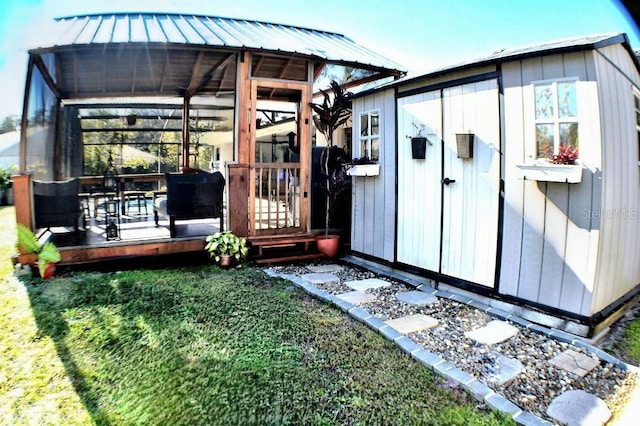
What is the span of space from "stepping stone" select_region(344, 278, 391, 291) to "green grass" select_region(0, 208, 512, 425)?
694 millimetres

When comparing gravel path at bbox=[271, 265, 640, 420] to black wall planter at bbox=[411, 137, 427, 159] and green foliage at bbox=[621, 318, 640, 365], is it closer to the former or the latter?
green foliage at bbox=[621, 318, 640, 365]

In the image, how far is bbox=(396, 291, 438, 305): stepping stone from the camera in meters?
3.84

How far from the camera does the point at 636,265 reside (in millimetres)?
4008

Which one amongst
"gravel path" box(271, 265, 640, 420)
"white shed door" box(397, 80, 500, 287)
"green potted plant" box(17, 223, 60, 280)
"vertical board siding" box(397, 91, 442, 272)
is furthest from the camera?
"green potted plant" box(17, 223, 60, 280)

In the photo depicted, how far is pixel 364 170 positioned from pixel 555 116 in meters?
2.35

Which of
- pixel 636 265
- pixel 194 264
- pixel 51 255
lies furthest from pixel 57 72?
pixel 636 265

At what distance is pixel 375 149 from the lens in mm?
5059

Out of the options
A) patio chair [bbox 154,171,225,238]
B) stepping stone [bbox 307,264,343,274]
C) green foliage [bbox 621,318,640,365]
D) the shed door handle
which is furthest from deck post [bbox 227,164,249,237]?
green foliage [bbox 621,318,640,365]

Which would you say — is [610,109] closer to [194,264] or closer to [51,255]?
[194,264]

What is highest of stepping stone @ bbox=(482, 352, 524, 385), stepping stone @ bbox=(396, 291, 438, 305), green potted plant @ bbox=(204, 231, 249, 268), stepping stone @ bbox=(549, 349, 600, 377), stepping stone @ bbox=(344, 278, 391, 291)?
green potted plant @ bbox=(204, 231, 249, 268)

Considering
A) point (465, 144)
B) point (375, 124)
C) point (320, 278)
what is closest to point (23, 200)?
point (320, 278)

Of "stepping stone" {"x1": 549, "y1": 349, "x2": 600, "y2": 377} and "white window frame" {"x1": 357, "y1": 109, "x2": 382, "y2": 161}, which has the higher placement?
"white window frame" {"x1": 357, "y1": 109, "x2": 382, "y2": 161}

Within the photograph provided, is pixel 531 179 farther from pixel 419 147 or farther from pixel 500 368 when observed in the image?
pixel 500 368

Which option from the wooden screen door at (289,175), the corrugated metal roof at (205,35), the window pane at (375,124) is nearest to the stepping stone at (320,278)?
the wooden screen door at (289,175)
